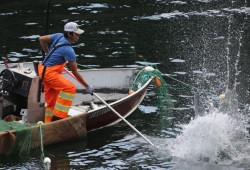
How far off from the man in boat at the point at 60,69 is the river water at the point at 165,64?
0.86m

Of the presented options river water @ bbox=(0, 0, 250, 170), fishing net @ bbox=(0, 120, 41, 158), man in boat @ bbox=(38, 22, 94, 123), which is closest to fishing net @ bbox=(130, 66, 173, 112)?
river water @ bbox=(0, 0, 250, 170)

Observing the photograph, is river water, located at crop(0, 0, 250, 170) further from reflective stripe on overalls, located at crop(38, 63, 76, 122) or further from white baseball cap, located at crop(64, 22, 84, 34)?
white baseball cap, located at crop(64, 22, 84, 34)

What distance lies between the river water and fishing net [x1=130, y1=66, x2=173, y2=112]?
0.15m

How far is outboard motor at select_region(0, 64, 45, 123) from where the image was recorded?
14.0m

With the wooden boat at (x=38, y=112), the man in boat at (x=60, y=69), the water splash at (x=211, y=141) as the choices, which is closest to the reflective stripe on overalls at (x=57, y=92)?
the man in boat at (x=60, y=69)

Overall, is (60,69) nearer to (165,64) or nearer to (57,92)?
(57,92)

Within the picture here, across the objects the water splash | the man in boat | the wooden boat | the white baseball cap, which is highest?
the white baseball cap

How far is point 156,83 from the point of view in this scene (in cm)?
1580

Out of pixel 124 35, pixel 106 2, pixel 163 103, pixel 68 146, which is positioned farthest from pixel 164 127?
pixel 106 2

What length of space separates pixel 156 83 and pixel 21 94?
3.32 metres

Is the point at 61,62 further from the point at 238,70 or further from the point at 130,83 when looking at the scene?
the point at 238,70

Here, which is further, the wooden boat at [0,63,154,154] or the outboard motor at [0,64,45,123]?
the outboard motor at [0,64,45,123]

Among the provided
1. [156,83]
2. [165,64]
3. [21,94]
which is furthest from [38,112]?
[165,64]

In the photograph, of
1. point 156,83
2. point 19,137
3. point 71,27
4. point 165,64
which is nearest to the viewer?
point 19,137
